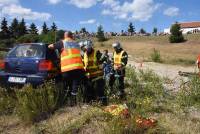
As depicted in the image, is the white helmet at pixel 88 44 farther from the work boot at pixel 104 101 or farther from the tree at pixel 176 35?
the tree at pixel 176 35

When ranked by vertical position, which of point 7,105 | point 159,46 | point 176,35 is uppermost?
point 176,35

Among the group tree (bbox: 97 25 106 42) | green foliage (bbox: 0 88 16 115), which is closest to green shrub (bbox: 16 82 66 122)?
green foliage (bbox: 0 88 16 115)

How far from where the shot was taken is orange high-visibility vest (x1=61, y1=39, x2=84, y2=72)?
1057 cm

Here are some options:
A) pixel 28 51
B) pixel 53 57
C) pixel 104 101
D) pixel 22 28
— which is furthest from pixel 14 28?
pixel 104 101

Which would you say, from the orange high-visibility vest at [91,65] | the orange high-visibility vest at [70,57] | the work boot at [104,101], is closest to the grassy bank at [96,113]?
the work boot at [104,101]

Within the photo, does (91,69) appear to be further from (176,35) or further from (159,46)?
(176,35)

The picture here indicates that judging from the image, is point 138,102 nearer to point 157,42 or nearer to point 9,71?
point 9,71

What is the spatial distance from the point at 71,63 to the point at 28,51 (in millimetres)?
1934

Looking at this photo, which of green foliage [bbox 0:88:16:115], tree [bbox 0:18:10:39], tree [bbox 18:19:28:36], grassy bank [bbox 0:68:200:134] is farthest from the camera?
tree [bbox 18:19:28:36]

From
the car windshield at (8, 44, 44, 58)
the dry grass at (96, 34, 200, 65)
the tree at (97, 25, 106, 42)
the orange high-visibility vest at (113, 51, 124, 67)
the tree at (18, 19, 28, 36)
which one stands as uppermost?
the tree at (18, 19, 28, 36)

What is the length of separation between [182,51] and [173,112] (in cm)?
7464

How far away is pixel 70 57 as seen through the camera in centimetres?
1060

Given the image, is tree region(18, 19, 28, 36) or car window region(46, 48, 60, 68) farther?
tree region(18, 19, 28, 36)

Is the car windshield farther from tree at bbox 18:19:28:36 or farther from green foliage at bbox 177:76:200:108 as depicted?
tree at bbox 18:19:28:36
